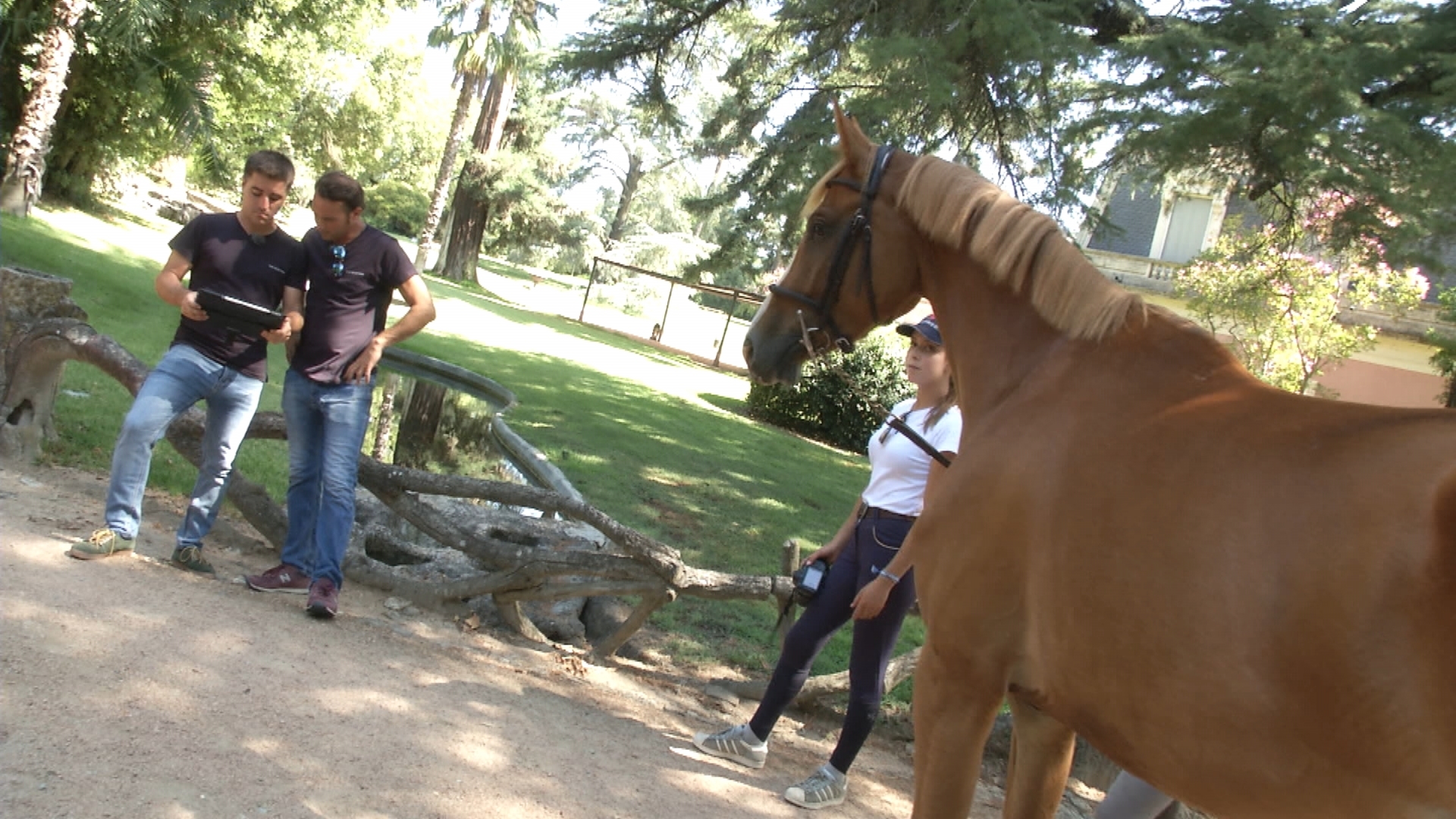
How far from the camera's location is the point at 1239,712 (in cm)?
201

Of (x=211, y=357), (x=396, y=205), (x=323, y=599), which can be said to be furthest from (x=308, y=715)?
(x=396, y=205)

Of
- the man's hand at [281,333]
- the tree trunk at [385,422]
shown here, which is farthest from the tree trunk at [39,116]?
the man's hand at [281,333]

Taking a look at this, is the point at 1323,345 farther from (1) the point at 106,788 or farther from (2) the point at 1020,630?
Answer: (1) the point at 106,788

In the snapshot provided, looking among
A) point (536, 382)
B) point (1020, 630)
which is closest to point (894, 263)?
point (1020, 630)

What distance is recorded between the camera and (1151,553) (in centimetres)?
221

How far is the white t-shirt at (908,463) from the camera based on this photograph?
3879mm

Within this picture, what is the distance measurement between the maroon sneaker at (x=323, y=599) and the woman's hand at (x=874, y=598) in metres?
2.61

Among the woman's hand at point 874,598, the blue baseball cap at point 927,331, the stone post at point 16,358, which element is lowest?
the stone post at point 16,358

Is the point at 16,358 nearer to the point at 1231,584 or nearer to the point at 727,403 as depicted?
the point at 1231,584

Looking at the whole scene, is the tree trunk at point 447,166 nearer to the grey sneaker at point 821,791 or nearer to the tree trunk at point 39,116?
the tree trunk at point 39,116

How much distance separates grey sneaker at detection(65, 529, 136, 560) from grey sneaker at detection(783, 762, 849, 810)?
3417mm

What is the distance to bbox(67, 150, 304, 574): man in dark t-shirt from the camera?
4.64 meters

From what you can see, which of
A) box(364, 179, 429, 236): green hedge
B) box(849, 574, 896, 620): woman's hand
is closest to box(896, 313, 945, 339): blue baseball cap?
box(849, 574, 896, 620): woman's hand

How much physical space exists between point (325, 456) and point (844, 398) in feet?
40.7
